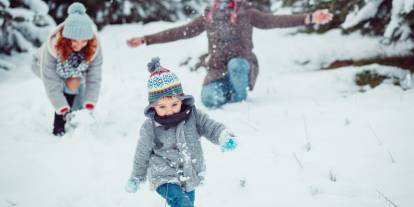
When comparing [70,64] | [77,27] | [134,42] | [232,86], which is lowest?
[232,86]

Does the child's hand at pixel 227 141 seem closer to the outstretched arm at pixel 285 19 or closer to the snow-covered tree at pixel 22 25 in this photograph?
the outstretched arm at pixel 285 19

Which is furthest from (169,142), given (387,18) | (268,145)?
(387,18)

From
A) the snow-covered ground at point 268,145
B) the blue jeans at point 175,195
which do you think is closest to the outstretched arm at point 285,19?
the snow-covered ground at point 268,145

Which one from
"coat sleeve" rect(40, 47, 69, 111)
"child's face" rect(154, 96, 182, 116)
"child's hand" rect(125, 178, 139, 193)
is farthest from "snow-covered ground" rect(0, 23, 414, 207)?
"child's face" rect(154, 96, 182, 116)

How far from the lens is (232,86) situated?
6.26 metres

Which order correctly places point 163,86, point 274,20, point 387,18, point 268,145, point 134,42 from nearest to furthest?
point 163,86 < point 268,145 < point 134,42 < point 274,20 < point 387,18

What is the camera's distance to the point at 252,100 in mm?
6227

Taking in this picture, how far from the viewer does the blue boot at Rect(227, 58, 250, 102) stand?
234 inches

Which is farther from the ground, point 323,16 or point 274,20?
point 323,16

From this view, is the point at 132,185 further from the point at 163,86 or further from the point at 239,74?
the point at 239,74

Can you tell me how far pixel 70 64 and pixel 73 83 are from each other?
310 millimetres

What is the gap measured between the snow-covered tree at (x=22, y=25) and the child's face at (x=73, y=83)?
287cm

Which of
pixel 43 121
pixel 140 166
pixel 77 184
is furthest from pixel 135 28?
pixel 140 166

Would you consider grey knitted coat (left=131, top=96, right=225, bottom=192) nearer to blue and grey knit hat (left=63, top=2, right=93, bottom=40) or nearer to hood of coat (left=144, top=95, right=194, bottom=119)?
hood of coat (left=144, top=95, right=194, bottom=119)
